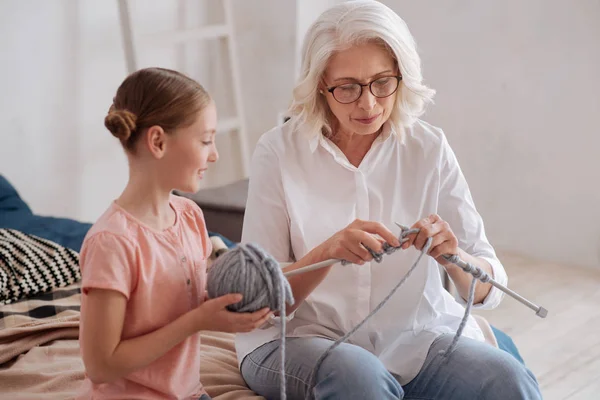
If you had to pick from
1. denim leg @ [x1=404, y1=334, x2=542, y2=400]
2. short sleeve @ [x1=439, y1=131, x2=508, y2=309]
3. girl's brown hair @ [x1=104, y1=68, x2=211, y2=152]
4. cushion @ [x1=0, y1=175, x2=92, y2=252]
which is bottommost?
cushion @ [x1=0, y1=175, x2=92, y2=252]

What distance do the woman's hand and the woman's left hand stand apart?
0.12 feet

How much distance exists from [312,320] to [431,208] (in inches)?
12.9

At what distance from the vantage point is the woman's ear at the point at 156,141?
1219 millimetres

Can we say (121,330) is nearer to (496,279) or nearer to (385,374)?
(385,374)

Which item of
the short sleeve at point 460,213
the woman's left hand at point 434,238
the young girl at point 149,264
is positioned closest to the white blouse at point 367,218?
the short sleeve at point 460,213

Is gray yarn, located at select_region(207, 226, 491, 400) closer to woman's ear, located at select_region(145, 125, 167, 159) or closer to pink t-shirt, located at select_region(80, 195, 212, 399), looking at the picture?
pink t-shirt, located at select_region(80, 195, 212, 399)

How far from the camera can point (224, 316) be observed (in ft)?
3.96

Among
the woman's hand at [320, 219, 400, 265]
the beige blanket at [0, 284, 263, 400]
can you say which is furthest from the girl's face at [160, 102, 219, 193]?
the beige blanket at [0, 284, 263, 400]

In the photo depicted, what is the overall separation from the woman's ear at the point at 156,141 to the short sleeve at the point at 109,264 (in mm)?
135

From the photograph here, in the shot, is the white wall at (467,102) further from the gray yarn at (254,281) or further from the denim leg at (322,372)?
the gray yarn at (254,281)

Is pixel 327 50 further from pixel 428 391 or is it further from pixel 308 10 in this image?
pixel 308 10

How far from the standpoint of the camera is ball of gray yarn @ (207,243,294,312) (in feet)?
3.93

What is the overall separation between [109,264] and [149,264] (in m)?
0.07

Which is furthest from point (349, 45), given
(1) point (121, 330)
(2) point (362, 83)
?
(1) point (121, 330)
